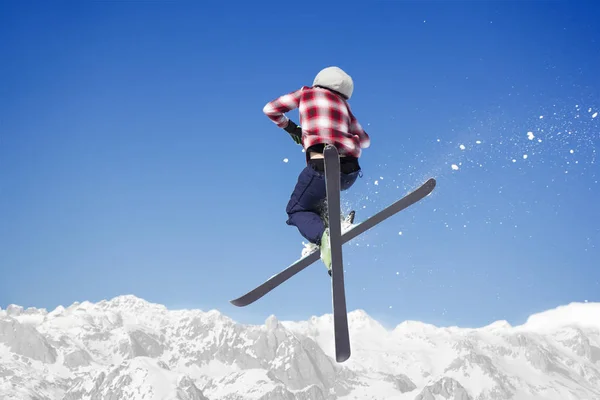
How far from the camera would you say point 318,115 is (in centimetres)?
805

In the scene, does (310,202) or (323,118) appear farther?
(310,202)

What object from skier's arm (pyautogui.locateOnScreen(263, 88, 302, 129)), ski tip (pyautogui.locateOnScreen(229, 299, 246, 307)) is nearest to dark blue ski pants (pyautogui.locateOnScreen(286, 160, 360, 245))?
skier's arm (pyautogui.locateOnScreen(263, 88, 302, 129))

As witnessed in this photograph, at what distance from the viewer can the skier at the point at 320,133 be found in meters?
8.06

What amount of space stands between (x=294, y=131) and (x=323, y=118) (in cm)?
74

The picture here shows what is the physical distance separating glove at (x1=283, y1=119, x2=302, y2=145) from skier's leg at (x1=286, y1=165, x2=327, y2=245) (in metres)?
0.47

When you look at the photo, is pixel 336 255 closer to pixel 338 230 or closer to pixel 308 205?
pixel 338 230

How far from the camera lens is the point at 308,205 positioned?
884cm

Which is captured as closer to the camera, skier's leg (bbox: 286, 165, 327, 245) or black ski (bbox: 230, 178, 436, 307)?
skier's leg (bbox: 286, 165, 327, 245)

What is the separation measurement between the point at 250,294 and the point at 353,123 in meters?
3.19

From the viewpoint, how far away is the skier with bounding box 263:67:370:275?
8.06 m

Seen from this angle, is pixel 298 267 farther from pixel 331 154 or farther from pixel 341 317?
pixel 331 154

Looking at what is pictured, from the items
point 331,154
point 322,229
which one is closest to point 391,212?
point 322,229

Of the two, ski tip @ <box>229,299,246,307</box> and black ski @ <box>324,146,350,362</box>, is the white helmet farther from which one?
ski tip @ <box>229,299,246,307</box>

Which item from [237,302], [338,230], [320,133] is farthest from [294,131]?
[237,302]
